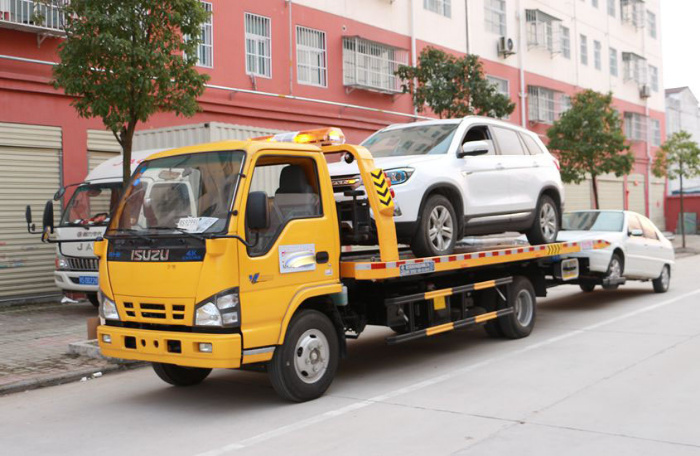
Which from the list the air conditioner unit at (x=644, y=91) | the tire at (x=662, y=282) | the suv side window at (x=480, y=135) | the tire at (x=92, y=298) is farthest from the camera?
the air conditioner unit at (x=644, y=91)

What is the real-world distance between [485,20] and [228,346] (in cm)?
2379

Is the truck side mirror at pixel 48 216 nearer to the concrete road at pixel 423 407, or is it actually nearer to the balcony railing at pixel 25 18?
the balcony railing at pixel 25 18

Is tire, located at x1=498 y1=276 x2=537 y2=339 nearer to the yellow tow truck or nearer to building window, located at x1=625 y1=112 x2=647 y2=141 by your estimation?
the yellow tow truck

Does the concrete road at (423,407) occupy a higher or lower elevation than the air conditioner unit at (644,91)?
lower

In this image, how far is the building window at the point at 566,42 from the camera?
3259 cm

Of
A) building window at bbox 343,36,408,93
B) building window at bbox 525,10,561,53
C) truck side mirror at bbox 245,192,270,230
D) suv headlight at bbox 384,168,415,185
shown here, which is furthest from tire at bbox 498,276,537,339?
building window at bbox 525,10,561,53

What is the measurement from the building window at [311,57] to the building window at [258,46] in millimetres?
1067

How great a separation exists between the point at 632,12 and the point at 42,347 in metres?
36.8

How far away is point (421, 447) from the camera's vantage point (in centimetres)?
525

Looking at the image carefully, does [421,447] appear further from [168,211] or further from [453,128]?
[453,128]

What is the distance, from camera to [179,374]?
7.59m

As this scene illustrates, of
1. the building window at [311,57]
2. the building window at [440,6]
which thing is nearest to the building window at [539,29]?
the building window at [440,6]

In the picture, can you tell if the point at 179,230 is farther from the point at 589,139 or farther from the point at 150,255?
the point at 589,139

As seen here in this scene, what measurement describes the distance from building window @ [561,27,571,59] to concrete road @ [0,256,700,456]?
25.3 meters
